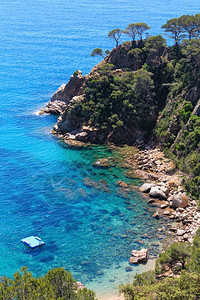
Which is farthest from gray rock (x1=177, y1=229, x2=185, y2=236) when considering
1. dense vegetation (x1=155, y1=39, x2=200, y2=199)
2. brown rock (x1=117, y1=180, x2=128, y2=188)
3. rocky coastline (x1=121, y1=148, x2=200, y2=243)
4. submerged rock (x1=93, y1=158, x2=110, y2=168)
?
submerged rock (x1=93, y1=158, x2=110, y2=168)

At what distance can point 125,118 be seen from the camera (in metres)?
93.6

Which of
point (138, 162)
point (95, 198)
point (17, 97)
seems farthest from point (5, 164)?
point (17, 97)

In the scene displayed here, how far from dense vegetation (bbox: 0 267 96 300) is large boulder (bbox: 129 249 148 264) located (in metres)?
16.6

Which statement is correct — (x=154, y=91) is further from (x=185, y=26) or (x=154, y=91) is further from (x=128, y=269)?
(x=128, y=269)

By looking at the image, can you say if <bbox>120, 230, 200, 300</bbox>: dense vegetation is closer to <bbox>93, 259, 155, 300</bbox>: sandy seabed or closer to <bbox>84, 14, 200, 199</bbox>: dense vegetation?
<bbox>93, 259, 155, 300</bbox>: sandy seabed

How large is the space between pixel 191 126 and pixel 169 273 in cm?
3880

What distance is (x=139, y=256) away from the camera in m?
53.5

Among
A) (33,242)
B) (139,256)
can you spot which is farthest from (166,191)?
(33,242)

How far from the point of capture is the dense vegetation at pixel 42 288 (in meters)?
34.5

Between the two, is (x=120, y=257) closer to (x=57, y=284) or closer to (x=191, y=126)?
(x=57, y=284)

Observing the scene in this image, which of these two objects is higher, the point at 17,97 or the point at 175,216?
the point at 17,97

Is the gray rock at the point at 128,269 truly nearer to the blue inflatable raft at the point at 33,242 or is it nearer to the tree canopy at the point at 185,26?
the blue inflatable raft at the point at 33,242

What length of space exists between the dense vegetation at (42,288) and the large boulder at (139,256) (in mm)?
16645

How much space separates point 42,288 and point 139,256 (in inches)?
851
